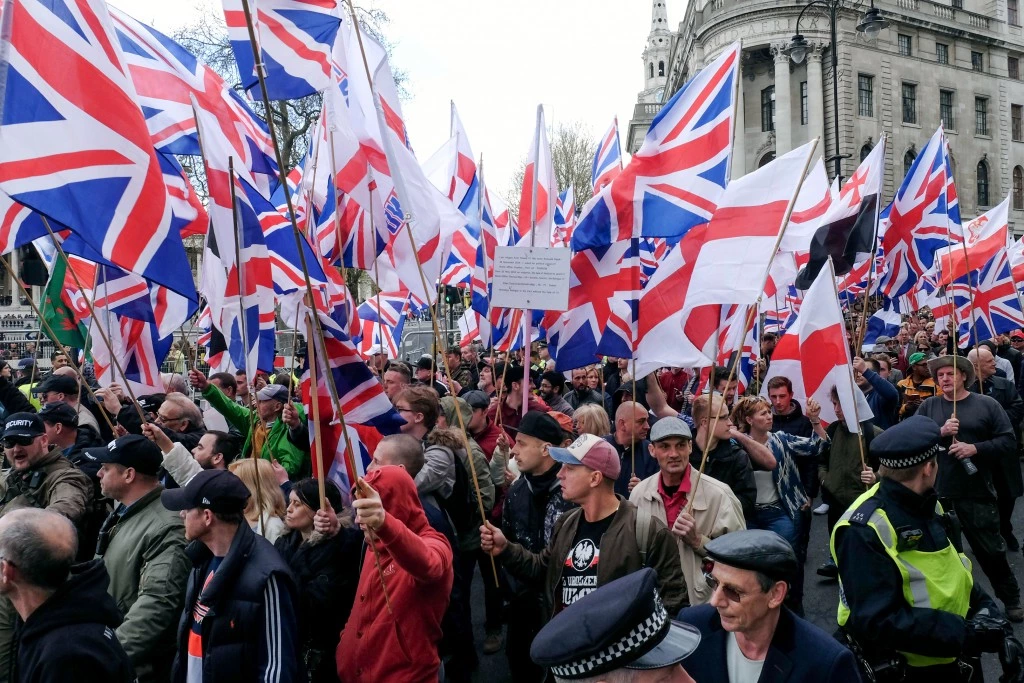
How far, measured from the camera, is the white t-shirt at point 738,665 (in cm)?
254

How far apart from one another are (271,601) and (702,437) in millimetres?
2729

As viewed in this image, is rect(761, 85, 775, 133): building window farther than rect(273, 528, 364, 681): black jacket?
Yes

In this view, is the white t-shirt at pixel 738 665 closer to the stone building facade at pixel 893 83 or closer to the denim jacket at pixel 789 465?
the denim jacket at pixel 789 465

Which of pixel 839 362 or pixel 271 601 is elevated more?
pixel 839 362

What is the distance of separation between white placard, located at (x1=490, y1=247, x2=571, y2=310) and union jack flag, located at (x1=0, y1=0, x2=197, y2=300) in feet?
9.17

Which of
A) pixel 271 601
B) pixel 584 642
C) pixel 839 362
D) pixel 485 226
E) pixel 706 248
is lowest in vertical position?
pixel 271 601

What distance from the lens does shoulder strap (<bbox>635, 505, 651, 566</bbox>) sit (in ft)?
12.1

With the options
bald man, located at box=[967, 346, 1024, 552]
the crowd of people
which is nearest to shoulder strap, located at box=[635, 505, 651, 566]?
the crowd of people

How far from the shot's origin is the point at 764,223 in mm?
5020

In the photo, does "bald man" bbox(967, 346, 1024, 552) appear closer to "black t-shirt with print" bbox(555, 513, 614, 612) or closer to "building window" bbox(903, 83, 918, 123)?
"black t-shirt with print" bbox(555, 513, 614, 612)

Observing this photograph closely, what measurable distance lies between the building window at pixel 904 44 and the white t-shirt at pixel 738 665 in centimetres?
5230

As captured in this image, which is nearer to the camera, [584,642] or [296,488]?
[584,642]

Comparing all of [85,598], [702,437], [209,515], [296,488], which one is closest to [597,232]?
[702,437]

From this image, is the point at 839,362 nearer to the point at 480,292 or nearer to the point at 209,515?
the point at 209,515
